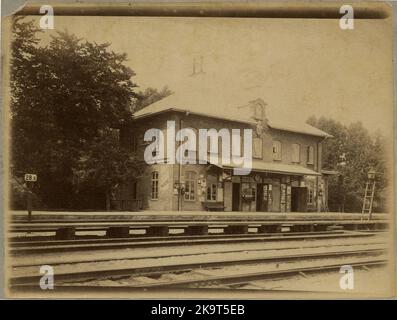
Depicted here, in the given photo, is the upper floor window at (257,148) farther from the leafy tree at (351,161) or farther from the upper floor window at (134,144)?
the upper floor window at (134,144)

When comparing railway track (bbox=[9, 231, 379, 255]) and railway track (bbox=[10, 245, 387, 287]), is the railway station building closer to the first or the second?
railway track (bbox=[9, 231, 379, 255])

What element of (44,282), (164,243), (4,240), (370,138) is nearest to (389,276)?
(370,138)

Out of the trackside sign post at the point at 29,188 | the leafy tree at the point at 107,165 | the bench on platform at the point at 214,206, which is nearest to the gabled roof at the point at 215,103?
the leafy tree at the point at 107,165

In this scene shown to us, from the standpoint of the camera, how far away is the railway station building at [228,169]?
7.45 metres

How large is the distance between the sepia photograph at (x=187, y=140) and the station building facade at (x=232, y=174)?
0.08ft

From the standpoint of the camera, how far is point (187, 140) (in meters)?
7.49

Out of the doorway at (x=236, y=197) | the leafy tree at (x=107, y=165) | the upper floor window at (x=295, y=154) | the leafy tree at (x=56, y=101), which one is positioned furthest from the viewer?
the upper floor window at (x=295, y=154)

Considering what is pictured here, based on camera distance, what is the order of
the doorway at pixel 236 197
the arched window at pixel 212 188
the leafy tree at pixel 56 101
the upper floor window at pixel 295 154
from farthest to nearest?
Result: the upper floor window at pixel 295 154, the doorway at pixel 236 197, the arched window at pixel 212 188, the leafy tree at pixel 56 101

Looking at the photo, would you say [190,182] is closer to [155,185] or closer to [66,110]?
[155,185]

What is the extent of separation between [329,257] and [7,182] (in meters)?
4.85

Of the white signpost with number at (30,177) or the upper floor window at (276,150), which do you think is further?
the upper floor window at (276,150)

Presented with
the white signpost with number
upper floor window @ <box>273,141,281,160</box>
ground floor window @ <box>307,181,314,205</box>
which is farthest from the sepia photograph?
ground floor window @ <box>307,181,314,205</box>

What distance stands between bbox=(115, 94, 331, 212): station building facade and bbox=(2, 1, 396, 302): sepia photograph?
0.08 feet

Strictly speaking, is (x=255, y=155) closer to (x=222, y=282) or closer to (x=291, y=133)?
(x=291, y=133)
